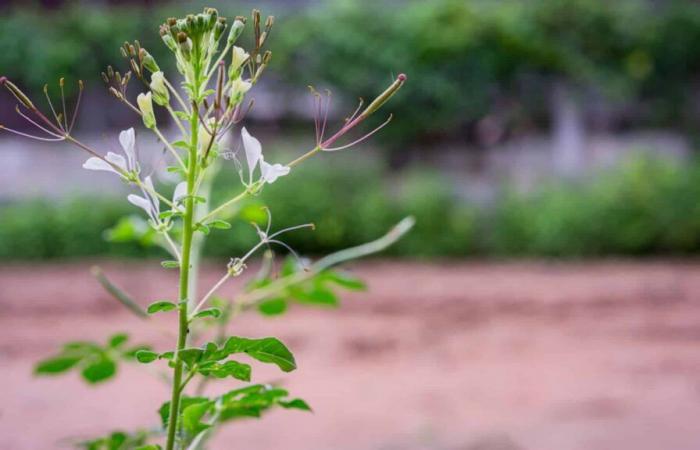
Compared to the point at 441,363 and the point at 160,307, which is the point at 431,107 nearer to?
the point at 441,363

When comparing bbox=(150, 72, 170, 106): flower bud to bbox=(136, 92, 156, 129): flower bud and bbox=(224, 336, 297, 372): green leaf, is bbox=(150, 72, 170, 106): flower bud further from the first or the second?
bbox=(224, 336, 297, 372): green leaf

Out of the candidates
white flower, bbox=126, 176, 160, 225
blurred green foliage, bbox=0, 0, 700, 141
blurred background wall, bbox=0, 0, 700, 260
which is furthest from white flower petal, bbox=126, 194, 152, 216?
blurred green foliage, bbox=0, 0, 700, 141

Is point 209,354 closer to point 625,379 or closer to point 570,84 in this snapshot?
point 625,379

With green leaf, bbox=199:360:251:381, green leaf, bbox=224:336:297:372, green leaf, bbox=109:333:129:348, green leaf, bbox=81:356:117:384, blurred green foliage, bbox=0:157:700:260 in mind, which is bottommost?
green leaf, bbox=199:360:251:381

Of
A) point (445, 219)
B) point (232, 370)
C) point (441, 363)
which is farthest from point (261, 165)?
point (445, 219)

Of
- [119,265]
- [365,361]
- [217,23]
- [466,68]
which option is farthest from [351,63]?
[217,23]

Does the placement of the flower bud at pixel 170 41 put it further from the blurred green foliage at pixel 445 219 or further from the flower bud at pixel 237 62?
the blurred green foliage at pixel 445 219

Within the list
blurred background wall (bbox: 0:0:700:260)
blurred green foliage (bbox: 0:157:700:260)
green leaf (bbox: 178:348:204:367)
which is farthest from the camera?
blurred background wall (bbox: 0:0:700:260)
